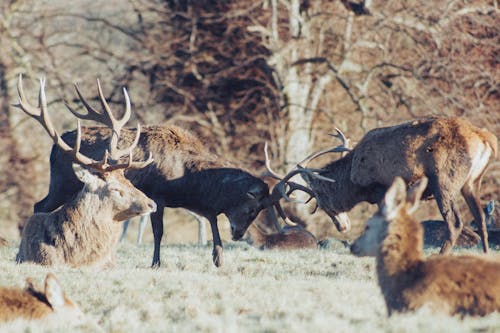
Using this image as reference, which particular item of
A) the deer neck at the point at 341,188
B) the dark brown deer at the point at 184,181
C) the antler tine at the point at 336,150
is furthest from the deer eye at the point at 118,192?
the deer neck at the point at 341,188

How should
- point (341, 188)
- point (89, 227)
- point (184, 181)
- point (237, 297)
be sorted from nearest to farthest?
point (237, 297), point (89, 227), point (184, 181), point (341, 188)

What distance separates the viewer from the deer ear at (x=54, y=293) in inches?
287

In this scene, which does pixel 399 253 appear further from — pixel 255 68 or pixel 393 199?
pixel 255 68

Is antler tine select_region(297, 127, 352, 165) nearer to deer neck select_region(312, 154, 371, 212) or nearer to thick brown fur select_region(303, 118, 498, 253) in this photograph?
deer neck select_region(312, 154, 371, 212)

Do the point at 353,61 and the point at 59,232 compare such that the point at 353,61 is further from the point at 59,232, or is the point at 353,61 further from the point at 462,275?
the point at 462,275

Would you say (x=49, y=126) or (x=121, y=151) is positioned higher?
(x=49, y=126)

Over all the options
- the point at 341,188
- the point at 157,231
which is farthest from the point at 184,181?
the point at 341,188

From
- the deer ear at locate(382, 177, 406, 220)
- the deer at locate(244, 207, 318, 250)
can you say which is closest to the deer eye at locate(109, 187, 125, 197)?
the deer ear at locate(382, 177, 406, 220)

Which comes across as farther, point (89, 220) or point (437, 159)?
point (437, 159)

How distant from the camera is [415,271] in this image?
23.6ft

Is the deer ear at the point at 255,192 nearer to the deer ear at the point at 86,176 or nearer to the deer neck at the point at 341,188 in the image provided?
the deer neck at the point at 341,188

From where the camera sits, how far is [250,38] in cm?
2389

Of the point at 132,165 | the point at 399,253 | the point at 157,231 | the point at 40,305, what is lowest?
the point at 40,305

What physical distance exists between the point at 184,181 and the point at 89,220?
62.9 inches
